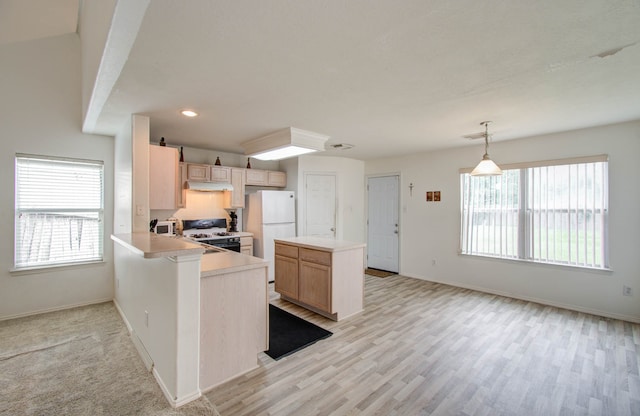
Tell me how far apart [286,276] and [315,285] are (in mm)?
646

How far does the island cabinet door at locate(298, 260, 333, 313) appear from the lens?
3418 millimetres

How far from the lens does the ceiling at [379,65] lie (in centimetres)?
147

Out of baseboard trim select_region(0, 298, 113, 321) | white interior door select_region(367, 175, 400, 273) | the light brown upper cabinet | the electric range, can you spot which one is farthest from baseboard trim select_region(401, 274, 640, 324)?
baseboard trim select_region(0, 298, 113, 321)

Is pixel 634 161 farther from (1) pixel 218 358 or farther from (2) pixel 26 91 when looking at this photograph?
(2) pixel 26 91

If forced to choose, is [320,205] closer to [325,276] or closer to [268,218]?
[268,218]

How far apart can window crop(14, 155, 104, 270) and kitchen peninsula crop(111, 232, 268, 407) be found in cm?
187

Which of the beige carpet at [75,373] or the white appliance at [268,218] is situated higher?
the white appliance at [268,218]

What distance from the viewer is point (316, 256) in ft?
11.7

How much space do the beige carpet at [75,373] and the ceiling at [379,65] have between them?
2.36 metres

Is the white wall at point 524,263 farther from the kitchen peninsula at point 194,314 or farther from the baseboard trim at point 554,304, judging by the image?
the kitchen peninsula at point 194,314

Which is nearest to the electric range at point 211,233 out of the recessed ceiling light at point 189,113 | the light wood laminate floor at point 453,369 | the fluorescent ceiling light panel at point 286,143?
the fluorescent ceiling light panel at point 286,143

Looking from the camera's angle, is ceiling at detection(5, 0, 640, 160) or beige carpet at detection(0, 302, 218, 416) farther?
beige carpet at detection(0, 302, 218, 416)

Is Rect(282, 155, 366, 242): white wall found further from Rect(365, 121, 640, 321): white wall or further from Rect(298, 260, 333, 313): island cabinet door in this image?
Rect(298, 260, 333, 313): island cabinet door

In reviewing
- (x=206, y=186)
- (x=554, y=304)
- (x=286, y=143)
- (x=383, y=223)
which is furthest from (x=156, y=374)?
(x=554, y=304)
